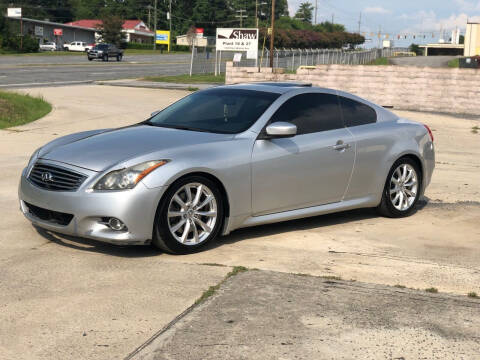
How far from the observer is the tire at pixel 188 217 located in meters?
6.09

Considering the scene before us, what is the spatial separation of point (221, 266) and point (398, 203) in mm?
2965

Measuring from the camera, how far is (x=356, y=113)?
25.7 ft

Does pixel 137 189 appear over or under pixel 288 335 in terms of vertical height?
over

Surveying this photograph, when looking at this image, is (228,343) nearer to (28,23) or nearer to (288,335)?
(288,335)

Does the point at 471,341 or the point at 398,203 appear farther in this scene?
the point at 398,203

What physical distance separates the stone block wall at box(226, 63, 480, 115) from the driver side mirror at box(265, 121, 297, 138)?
19.2 meters

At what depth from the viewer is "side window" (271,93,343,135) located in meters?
7.16

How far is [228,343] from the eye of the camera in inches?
168

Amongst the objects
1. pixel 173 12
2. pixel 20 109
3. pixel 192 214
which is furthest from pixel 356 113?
pixel 173 12

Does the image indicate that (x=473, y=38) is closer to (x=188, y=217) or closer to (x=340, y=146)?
(x=340, y=146)

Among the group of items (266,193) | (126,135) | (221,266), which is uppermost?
(126,135)

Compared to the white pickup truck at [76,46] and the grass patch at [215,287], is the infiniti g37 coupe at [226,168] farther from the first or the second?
the white pickup truck at [76,46]

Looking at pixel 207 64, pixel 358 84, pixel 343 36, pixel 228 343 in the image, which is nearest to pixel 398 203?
pixel 228 343

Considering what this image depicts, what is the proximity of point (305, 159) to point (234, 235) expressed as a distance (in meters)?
1.00
